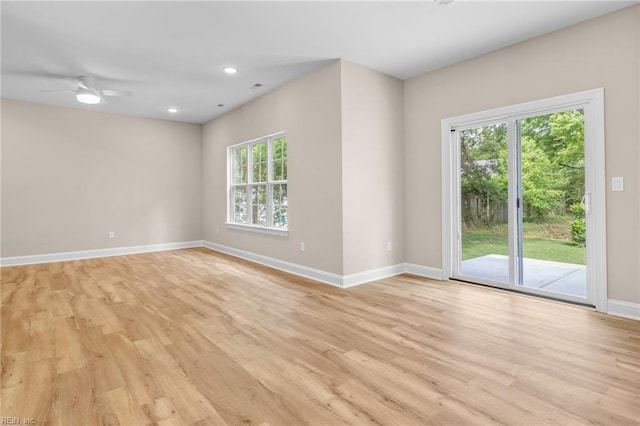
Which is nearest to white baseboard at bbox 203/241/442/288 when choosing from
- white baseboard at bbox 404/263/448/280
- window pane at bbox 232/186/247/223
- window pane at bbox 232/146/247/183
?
white baseboard at bbox 404/263/448/280

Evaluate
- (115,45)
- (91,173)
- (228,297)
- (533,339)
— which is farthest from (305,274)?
(91,173)

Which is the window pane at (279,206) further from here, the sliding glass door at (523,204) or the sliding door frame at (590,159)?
the sliding door frame at (590,159)

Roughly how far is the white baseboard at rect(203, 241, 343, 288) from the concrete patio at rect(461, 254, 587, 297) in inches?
66.4

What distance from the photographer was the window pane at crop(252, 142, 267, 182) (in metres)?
5.71

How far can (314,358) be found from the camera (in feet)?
7.29

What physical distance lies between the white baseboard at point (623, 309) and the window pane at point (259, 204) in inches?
178

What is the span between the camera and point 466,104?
405cm

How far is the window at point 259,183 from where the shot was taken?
17.5ft

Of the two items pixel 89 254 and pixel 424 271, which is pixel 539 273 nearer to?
pixel 424 271

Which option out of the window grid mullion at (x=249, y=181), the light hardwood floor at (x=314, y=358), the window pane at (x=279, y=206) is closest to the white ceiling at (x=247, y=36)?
the window grid mullion at (x=249, y=181)

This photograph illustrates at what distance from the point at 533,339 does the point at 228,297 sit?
2.86m

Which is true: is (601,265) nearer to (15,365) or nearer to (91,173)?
A: (15,365)

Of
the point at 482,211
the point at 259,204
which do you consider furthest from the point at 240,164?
the point at 482,211

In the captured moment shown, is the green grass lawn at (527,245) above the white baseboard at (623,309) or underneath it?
above
